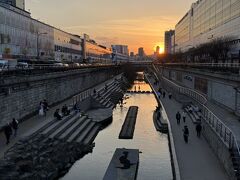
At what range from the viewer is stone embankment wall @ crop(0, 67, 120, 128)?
3058cm

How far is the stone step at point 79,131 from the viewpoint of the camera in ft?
102

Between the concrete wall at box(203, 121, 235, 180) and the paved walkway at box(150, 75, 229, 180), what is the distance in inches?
12.5

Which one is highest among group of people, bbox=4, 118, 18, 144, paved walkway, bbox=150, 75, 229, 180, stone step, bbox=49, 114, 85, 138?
group of people, bbox=4, 118, 18, 144

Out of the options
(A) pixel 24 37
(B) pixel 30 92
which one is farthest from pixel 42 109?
(A) pixel 24 37

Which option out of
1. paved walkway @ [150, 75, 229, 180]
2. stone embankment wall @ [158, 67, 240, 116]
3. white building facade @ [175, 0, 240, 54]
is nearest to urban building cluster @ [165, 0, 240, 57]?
white building facade @ [175, 0, 240, 54]

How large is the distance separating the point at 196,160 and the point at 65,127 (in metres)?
13.4

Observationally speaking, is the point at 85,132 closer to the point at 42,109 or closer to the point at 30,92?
the point at 42,109

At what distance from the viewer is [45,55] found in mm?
81875

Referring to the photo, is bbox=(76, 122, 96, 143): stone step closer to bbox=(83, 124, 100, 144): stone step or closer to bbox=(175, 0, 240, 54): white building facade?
bbox=(83, 124, 100, 144): stone step

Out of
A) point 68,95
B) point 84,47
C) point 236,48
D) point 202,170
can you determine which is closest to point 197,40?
point 84,47

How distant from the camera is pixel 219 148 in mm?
24047

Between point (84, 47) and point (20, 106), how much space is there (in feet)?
392

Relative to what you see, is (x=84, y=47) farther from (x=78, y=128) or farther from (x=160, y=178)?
(x=160, y=178)

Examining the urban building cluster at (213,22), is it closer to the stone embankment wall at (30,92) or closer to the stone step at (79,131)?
the stone embankment wall at (30,92)
